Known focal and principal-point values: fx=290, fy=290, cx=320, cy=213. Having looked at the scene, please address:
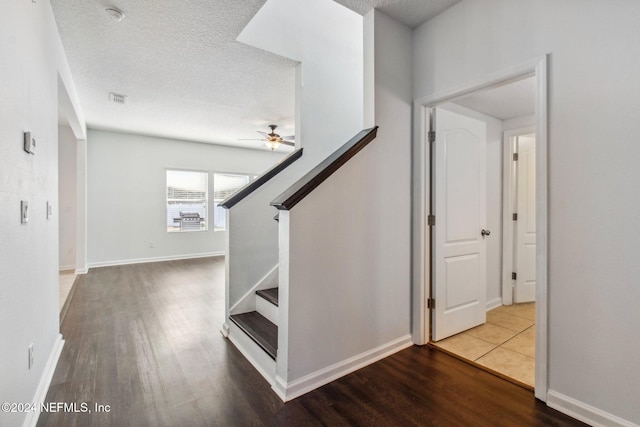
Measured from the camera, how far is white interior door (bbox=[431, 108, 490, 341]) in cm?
259

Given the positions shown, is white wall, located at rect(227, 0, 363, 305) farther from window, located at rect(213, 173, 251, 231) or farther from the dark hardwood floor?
window, located at rect(213, 173, 251, 231)

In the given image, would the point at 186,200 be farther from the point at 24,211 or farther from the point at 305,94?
the point at 24,211

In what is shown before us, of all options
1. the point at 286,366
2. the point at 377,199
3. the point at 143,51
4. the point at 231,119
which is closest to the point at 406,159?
the point at 377,199

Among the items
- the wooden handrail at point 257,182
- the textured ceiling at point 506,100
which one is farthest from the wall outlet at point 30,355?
the textured ceiling at point 506,100

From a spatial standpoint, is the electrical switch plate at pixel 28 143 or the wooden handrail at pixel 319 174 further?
the wooden handrail at pixel 319 174

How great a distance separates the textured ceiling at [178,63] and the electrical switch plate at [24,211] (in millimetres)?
1717

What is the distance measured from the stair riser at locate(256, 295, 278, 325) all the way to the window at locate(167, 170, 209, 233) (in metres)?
4.75

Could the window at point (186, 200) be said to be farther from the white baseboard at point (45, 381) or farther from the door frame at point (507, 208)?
the door frame at point (507, 208)

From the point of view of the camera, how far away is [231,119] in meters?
5.23

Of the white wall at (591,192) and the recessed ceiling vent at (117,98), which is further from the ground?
the recessed ceiling vent at (117,98)

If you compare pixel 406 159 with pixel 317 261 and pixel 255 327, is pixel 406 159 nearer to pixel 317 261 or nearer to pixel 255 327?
pixel 317 261

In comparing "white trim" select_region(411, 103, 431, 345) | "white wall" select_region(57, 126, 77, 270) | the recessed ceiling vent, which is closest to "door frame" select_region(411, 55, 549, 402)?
"white trim" select_region(411, 103, 431, 345)

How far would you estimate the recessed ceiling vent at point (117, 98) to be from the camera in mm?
4055

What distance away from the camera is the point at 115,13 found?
2.34 m
